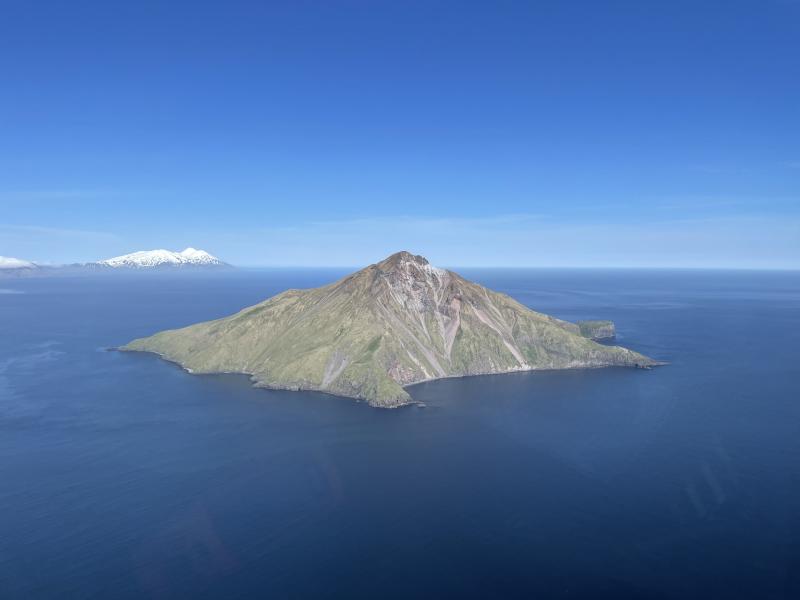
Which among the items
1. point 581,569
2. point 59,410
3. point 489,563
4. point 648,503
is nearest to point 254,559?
point 489,563

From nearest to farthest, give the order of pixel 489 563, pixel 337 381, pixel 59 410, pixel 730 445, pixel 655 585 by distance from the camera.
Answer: pixel 655 585 → pixel 489 563 → pixel 730 445 → pixel 59 410 → pixel 337 381

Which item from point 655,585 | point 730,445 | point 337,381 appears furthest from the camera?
point 337,381

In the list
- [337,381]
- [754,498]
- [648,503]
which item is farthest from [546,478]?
[337,381]

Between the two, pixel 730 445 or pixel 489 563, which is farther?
pixel 730 445

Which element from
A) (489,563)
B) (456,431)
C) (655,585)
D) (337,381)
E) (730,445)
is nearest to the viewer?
Answer: (655,585)

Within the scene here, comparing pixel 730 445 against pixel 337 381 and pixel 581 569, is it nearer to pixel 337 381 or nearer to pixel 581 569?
pixel 581 569

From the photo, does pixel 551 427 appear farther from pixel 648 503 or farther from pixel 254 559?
pixel 254 559
